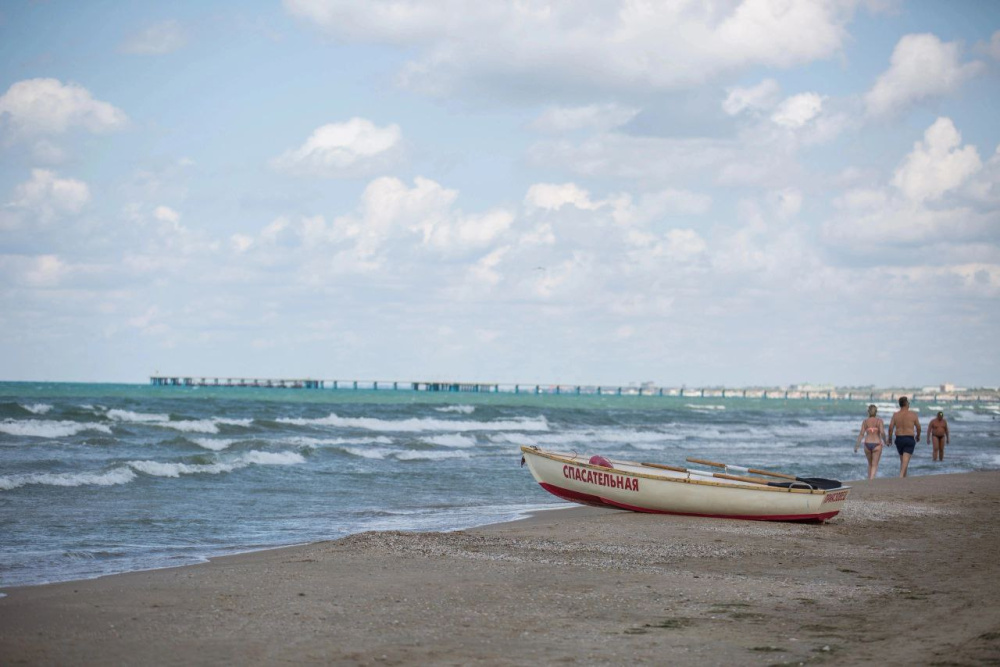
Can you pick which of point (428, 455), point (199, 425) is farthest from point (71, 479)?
point (199, 425)

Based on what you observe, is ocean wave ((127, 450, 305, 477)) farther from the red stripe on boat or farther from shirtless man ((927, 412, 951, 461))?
shirtless man ((927, 412, 951, 461))

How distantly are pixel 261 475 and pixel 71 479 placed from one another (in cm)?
442

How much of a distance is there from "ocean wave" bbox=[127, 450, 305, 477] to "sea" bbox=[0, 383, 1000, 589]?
6cm

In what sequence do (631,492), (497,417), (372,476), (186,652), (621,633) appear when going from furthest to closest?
(497,417) < (372,476) < (631,492) < (621,633) < (186,652)

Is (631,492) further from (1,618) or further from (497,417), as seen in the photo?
(497,417)

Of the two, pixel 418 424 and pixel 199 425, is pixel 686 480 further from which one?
pixel 418 424

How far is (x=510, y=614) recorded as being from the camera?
7.90 m

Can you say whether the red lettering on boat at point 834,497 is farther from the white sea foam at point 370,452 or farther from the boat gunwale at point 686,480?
the white sea foam at point 370,452

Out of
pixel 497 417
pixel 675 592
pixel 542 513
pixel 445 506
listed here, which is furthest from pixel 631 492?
pixel 497 417

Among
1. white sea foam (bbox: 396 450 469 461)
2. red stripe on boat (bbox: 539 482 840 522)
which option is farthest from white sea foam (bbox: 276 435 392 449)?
red stripe on boat (bbox: 539 482 840 522)

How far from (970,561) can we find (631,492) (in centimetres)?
549

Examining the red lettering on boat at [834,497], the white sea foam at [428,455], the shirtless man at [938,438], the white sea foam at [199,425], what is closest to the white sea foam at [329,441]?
the white sea foam at [428,455]

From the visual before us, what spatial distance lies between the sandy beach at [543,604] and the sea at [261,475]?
2.18 m

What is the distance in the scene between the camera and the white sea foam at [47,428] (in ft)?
115
